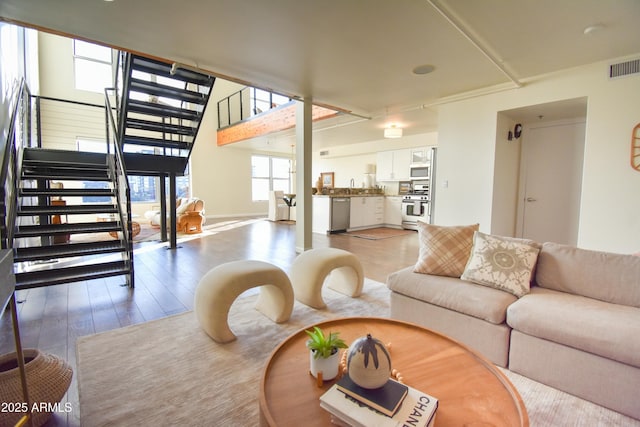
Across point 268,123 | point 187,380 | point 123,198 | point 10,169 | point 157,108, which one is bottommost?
point 187,380

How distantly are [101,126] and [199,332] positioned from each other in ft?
26.3

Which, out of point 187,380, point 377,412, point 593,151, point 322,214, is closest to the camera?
point 377,412

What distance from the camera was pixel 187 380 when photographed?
1.66m

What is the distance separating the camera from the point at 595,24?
2.62 m

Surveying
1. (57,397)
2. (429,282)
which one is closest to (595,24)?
(429,282)

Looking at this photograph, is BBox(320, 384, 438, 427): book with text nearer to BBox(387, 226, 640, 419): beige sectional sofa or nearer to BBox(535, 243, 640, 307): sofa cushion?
BBox(387, 226, 640, 419): beige sectional sofa

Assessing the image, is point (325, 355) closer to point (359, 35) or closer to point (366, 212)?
point (359, 35)

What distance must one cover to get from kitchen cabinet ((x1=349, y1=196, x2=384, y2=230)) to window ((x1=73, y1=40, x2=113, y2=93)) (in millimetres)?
7453

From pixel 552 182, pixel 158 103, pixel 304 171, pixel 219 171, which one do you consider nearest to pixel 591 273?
pixel 552 182

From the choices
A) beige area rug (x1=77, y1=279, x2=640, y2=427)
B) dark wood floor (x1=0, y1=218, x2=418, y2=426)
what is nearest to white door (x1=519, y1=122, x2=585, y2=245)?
dark wood floor (x1=0, y1=218, x2=418, y2=426)

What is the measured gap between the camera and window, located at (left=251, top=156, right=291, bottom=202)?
10.8 m

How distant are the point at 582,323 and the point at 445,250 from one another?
0.91 meters

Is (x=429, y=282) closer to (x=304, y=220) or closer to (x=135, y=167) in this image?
(x=304, y=220)

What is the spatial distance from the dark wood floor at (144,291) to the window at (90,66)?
17.6 feet
